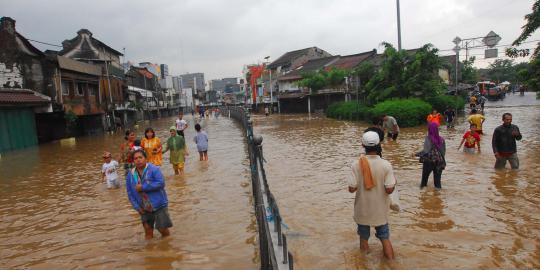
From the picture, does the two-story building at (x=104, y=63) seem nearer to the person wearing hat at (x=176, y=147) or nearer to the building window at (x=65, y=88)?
the building window at (x=65, y=88)

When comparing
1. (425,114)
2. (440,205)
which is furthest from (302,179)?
(425,114)

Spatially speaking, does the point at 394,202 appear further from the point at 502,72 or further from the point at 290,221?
the point at 502,72

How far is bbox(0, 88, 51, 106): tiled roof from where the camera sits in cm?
2051

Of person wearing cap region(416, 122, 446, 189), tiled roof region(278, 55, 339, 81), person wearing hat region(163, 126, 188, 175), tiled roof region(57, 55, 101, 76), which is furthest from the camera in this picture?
tiled roof region(278, 55, 339, 81)

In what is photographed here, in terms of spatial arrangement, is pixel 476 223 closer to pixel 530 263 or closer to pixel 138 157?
pixel 530 263

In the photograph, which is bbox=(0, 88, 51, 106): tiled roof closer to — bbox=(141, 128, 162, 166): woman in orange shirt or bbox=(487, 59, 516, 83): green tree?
bbox=(141, 128, 162, 166): woman in orange shirt

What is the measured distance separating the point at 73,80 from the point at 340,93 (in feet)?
94.7

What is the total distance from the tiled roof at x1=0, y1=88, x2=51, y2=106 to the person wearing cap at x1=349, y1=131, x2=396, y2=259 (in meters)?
21.5

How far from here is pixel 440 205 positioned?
23.0 ft

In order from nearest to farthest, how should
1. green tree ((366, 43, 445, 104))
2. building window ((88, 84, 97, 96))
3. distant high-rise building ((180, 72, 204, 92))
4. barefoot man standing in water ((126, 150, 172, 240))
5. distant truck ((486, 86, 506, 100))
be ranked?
barefoot man standing in water ((126, 150, 172, 240)) < green tree ((366, 43, 445, 104)) < building window ((88, 84, 97, 96)) < distant truck ((486, 86, 506, 100)) < distant high-rise building ((180, 72, 204, 92))

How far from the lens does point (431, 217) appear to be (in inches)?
252

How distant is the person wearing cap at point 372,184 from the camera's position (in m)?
4.47

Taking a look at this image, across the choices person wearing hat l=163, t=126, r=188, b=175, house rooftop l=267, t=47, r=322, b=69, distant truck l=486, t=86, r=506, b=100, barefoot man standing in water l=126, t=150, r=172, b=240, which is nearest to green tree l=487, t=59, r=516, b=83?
distant truck l=486, t=86, r=506, b=100

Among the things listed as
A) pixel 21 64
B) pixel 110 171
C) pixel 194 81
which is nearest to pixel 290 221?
pixel 110 171
